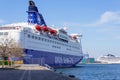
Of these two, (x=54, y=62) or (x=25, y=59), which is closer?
(x=25, y=59)

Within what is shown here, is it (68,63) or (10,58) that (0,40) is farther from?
(68,63)

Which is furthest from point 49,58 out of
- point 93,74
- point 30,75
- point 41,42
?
point 30,75

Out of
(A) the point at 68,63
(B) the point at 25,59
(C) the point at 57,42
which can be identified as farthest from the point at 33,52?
(A) the point at 68,63

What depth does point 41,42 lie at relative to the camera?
8994 centimetres

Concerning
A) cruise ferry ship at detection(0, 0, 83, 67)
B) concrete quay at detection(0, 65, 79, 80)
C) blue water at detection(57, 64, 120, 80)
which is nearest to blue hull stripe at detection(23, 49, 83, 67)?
cruise ferry ship at detection(0, 0, 83, 67)

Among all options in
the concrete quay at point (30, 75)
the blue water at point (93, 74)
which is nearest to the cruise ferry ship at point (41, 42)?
the blue water at point (93, 74)

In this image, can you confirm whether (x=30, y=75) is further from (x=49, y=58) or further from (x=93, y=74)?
(x=49, y=58)

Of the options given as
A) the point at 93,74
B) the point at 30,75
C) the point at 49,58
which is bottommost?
the point at 93,74

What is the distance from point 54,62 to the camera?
3802 inches

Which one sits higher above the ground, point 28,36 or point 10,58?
point 28,36

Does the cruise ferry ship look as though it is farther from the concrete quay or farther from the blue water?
the concrete quay

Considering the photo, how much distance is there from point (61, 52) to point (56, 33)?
253 inches

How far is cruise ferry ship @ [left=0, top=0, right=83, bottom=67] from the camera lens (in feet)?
269

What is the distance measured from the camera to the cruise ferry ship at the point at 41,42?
3226 inches
